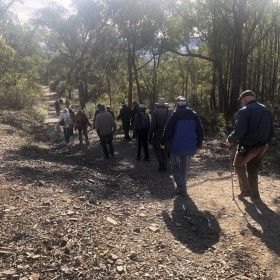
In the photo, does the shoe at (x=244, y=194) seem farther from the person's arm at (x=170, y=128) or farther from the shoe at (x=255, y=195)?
the person's arm at (x=170, y=128)

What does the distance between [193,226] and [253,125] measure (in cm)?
199

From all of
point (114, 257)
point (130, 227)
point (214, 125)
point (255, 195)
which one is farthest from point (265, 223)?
point (214, 125)

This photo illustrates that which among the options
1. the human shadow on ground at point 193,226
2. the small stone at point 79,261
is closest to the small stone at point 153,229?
the human shadow on ground at point 193,226

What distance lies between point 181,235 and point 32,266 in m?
2.14

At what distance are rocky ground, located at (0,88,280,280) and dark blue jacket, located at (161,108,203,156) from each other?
39.3 inches

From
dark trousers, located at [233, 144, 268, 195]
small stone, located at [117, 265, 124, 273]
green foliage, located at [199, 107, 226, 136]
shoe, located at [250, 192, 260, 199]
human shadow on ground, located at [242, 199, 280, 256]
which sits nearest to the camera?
small stone, located at [117, 265, 124, 273]

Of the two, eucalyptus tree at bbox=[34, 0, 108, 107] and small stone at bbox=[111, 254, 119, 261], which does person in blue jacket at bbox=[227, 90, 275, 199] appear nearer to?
small stone at bbox=[111, 254, 119, 261]

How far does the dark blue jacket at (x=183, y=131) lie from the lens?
6.55 m

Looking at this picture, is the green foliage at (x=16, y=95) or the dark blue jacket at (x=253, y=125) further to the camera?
the green foliage at (x=16, y=95)

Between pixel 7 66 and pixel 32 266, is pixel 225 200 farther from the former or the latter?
pixel 7 66

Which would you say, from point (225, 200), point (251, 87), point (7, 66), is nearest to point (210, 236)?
point (225, 200)

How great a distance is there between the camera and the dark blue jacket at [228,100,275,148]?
19.4 ft

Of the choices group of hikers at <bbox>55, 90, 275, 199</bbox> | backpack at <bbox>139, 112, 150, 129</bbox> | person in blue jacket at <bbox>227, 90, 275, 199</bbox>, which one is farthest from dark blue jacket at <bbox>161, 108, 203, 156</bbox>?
backpack at <bbox>139, 112, 150, 129</bbox>

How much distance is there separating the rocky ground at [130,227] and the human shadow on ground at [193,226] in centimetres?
1
